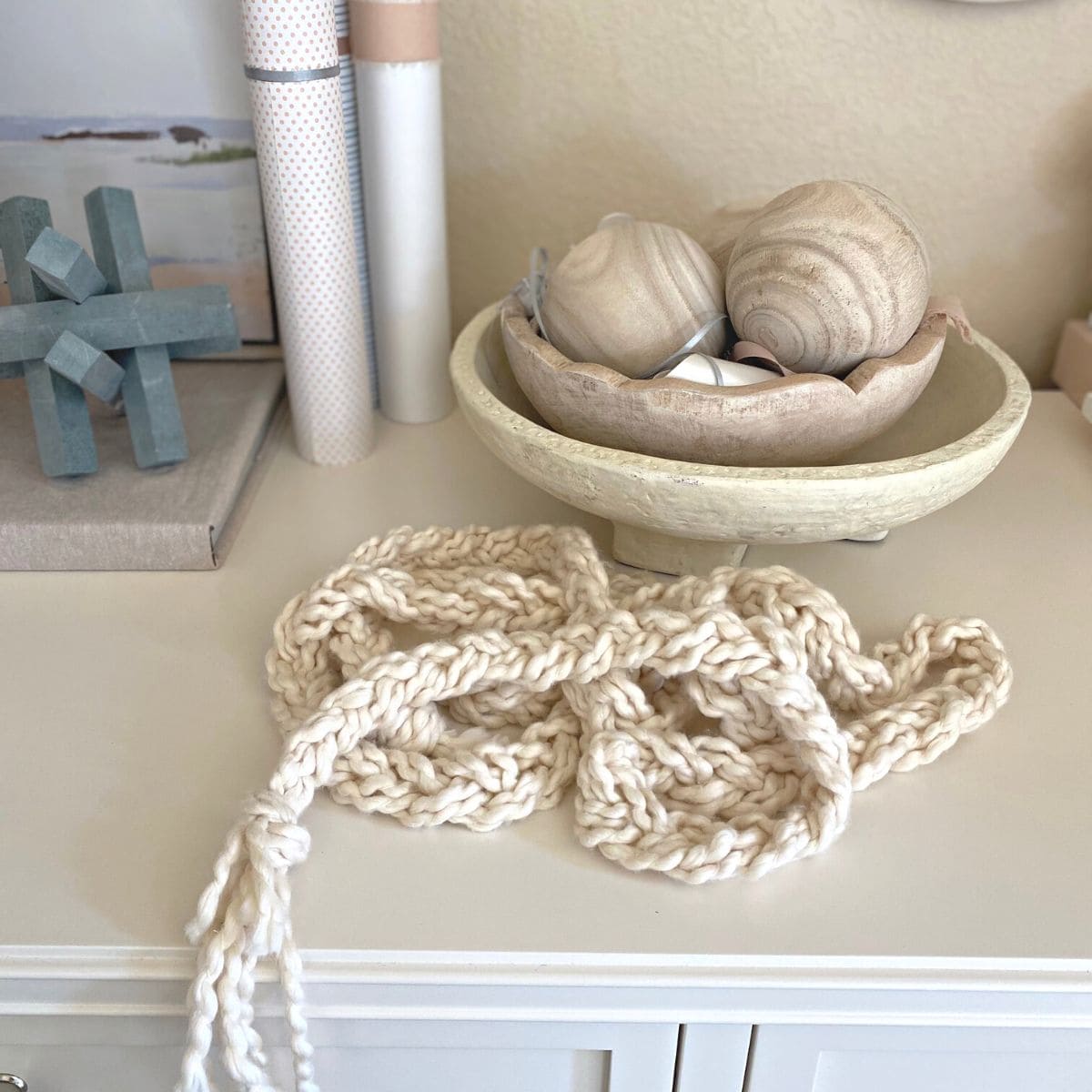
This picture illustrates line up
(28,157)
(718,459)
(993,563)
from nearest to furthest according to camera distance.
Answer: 1. (718,459)
2. (993,563)
3. (28,157)

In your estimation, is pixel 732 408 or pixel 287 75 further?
pixel 287 75

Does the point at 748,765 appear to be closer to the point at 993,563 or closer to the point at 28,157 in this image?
the point at 993,563

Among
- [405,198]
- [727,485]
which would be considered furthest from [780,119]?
[727,485]

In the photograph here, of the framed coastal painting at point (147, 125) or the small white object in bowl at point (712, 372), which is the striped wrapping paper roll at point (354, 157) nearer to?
the framed coastal painting at point (147, 125)

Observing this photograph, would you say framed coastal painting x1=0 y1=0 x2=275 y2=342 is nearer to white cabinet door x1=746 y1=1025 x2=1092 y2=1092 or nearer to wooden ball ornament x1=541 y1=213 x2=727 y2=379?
wooden ball ornament x1=541 y1=213 x2=727 y2=379

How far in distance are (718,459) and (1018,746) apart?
0.19 meters

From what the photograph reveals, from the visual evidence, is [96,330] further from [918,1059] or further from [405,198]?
[918,1059]

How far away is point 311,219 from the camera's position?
1.98 ft

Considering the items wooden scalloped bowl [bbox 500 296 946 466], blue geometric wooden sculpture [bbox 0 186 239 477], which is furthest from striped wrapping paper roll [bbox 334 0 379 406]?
wooden scalloped bowl [bbox 500 296 946 466]

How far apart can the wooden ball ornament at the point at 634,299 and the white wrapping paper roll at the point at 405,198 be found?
7.3 inches

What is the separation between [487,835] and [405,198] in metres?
0.43

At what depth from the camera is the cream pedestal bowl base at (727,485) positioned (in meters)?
0.45

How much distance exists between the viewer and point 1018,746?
454mm

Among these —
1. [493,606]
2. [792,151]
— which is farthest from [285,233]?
[792,151]
